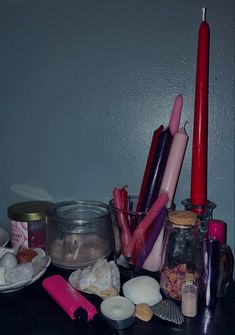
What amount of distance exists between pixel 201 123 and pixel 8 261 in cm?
34

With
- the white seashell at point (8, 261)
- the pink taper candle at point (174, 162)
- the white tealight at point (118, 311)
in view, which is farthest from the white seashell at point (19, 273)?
the pink taper candle at point (174, 162)

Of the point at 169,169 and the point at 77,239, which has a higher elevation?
the point at 169,169

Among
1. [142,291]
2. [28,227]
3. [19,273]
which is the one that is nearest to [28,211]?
[28,227]

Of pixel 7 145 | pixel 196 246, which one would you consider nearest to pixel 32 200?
pixel 7 145

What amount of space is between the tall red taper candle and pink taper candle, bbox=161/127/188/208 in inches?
1.0

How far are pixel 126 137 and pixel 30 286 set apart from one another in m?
0.29

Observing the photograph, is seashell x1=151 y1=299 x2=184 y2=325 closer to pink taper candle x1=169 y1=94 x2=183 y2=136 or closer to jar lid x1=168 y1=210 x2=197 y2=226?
jar lid x1=168 y1=210 x2=197 y2=226

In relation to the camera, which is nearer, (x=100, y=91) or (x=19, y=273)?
(x=19, y=273)

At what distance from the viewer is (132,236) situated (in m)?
0.55

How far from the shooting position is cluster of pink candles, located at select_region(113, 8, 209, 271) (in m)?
0.55

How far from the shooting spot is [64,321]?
0.45 meters

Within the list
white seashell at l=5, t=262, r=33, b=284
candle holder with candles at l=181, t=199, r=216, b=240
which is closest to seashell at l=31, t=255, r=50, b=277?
white seashell at l=5, t=262, r=33, b=284

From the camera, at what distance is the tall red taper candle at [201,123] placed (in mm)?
561

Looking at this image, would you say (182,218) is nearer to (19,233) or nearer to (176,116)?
(176,116)
